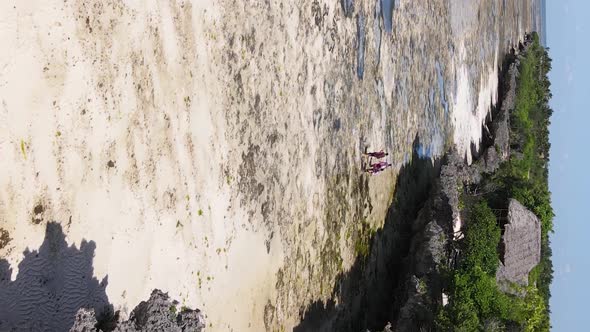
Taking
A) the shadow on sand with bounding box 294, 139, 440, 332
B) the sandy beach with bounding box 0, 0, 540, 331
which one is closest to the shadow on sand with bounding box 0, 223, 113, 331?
the sandy beach with bounding box 0, 0, 540, 331

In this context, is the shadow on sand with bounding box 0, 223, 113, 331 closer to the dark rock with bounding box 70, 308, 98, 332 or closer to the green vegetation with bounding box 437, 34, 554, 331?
the dark rock with bounding box 70, 308, 98, 332

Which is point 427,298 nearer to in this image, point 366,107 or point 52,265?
point 366,107

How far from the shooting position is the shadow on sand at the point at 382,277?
9.76m

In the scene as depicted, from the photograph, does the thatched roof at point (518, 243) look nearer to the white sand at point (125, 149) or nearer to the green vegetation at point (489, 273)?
the green vegetation at point (489, 273)

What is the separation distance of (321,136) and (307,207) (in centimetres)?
118

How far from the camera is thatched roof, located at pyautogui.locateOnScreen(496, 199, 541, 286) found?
11.9 meters

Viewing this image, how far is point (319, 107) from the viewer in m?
9.43

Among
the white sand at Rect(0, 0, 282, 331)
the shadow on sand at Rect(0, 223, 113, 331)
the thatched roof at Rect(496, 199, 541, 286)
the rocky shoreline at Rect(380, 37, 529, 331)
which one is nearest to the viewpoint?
the shadow on sand at Rect(0, 223, 113, 331)

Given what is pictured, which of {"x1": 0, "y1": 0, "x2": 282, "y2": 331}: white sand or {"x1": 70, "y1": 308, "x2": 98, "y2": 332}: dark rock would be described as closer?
{"x1": 70, "y1": 308, "x2": 98, "y2": 332}: dark rock

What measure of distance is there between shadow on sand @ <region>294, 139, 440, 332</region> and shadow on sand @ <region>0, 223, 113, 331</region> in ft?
13.3

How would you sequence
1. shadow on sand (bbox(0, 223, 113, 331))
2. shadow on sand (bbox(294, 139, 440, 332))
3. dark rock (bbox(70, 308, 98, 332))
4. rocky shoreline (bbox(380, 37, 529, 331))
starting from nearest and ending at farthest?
dark rock (bbox(70, 308, 98, 332)) < shadow on sand (bbox(0, 223, 113, 331)) < rocky shoreline (bbox(380, 37, 529, 331)) < shadow on sand (bbox(294, 139, 440, 332))

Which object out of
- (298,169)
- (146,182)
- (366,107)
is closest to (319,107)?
(298,169)

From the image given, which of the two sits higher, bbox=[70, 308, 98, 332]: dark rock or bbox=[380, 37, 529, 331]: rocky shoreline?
bbox=[380, 37, 529, 331]: rocky shoreline

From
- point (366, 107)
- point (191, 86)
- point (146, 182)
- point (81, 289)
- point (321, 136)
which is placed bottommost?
point (81, 289)
